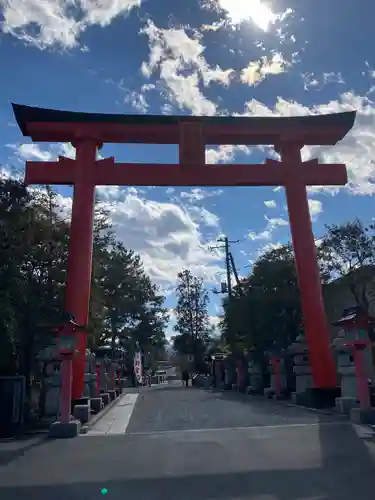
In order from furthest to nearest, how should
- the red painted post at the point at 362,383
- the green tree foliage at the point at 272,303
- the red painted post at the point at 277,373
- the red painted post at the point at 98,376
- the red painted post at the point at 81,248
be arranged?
1. the green tree foliage at the point at 272,303
2. the red painted post at the point at 277,373
3. the red painted post at the point at 98,376
4. the red painted post at the point at 81,248
5. the red painted post at the point at 362,383

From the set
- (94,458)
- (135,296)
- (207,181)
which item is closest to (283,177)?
(207,181)

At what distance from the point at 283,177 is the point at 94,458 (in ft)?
A: 35.8

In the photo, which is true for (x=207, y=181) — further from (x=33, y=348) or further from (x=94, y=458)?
(x=94, y=458)

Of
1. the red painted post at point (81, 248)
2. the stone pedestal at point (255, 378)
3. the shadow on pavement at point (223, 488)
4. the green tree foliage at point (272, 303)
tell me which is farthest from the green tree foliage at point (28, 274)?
the stone pedestal at point (255, 378)

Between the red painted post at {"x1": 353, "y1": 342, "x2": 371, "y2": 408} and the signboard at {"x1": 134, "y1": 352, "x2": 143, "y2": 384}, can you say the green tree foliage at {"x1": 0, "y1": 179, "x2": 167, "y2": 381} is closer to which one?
the red painted post at {"x1": 353, "y1": 342, "x2": 371, "y2": 408}

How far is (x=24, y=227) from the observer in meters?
13.0

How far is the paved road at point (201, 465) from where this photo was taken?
5748mm

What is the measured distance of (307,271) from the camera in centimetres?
1541

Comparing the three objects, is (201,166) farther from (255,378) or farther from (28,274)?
(255,378)

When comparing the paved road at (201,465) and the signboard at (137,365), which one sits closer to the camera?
the paved road at (201,465)

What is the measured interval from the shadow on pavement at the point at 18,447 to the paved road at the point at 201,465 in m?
0.02

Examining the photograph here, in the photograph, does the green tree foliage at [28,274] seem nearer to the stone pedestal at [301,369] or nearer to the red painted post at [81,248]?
the red painted post at [81,248]

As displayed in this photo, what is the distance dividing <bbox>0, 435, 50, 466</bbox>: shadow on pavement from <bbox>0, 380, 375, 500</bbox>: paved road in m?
0.02

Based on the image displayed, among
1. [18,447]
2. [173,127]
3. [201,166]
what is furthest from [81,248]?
[18,447]
